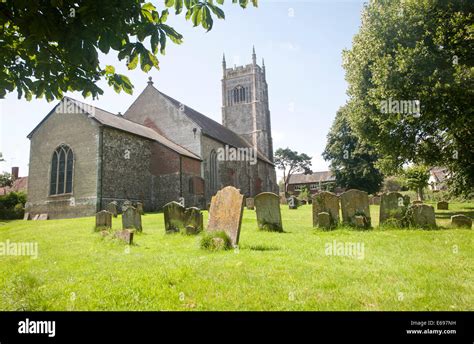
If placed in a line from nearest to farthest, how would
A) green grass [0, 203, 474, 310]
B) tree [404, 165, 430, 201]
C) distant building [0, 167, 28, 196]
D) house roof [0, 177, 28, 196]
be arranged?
1. green grass [0, 203, 474, 310]
2. tree [404, 165, 430, 201]
3. house roof [0, 177, 28, 196]
4. distant building [0, 167, 28, 196]

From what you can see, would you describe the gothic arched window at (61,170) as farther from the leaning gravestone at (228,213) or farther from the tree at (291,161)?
the tree at (291,161)

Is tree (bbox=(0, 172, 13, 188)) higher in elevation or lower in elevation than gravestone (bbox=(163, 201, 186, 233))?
higher

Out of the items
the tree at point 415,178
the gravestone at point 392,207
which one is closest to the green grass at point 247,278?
the gravestone at point 392,207

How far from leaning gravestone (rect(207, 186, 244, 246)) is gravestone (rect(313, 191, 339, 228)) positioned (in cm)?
395

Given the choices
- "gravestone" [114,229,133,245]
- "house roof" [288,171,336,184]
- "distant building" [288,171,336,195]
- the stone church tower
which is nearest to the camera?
"gravestone" [114,229,133,245]

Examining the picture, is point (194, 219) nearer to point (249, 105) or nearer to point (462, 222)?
point (462, 222)

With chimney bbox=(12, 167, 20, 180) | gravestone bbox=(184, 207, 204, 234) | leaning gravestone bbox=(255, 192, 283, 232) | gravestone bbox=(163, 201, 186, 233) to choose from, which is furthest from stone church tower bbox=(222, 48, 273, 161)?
gravestone bbox=(184, 207, 204, 234)

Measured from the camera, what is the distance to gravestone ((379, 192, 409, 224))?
1023 cm

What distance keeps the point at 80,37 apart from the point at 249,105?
43.9 m

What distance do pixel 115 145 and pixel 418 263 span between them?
67.0 feet

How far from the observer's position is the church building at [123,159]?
67.4 feet

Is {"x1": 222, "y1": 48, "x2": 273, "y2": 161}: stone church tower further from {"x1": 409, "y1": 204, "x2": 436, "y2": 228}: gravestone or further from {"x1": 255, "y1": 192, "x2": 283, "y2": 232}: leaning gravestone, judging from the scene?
{"x1": 409, "y1": 204, "x2": 436, "y2": 228}: gravestone

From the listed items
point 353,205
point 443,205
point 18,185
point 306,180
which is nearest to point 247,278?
point 353,205

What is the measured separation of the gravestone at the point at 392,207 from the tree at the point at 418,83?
5200 millimetres
